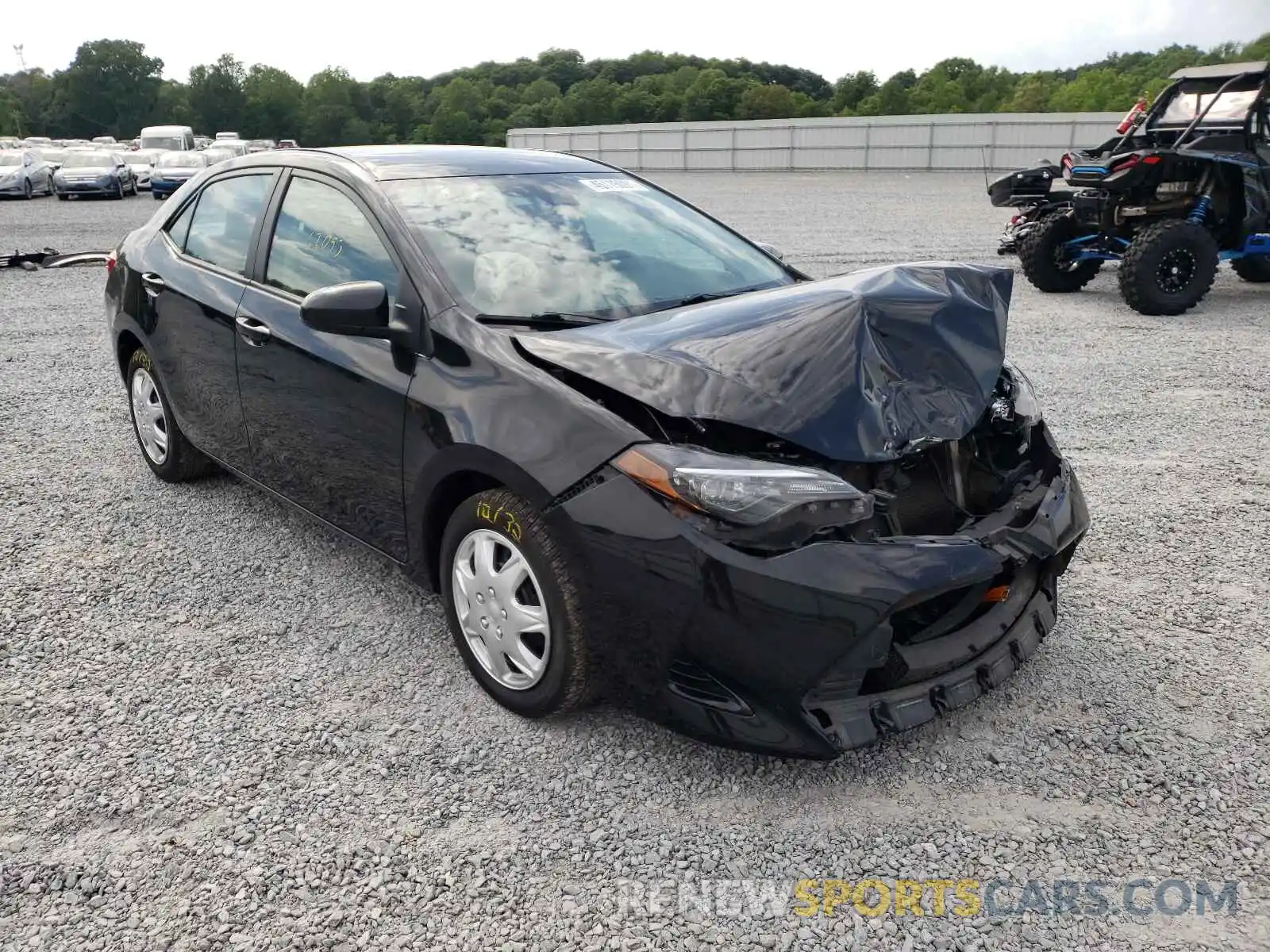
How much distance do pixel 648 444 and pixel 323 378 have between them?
1.41 metres

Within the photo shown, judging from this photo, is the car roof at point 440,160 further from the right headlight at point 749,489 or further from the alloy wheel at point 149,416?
the right headlight at point 749,489

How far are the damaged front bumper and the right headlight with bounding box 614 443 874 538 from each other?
0.17 feet

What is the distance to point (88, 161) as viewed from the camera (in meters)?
26.2

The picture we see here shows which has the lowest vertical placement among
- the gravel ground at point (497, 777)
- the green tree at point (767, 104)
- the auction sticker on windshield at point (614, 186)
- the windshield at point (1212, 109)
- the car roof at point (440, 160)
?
the gravel ground at point (497, 777)

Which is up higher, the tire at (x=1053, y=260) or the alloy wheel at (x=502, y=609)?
the tire at (x=1053, y=260)

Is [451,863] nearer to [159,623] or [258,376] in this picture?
[159,623]

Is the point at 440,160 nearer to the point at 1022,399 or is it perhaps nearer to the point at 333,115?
the point at 1022,399

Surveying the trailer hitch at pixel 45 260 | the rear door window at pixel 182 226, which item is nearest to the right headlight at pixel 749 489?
the rear door window at pixel 182 226

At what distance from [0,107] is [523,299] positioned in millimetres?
113804

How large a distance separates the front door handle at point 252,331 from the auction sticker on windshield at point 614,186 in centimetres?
131

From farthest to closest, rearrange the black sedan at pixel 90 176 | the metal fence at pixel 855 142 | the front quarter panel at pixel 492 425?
1. the metal fence at pixel 855 142
2. the black sedan at pixel 90 176
3. the front quarter panel at pixel 492 425

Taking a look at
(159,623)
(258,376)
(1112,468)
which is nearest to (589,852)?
(159,623)

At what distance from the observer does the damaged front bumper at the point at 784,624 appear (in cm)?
234

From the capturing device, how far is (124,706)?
3072 mm
